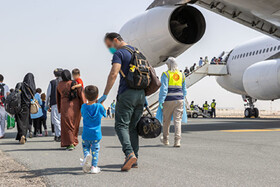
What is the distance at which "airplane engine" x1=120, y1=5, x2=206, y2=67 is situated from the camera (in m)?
10.5

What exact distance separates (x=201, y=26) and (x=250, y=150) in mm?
5421

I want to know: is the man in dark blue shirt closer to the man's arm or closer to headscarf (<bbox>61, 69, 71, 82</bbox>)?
the man's arm

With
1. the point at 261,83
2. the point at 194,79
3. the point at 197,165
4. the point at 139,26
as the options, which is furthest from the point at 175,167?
the point at 194,79

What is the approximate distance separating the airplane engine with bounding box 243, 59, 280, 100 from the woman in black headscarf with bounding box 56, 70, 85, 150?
27.9ft

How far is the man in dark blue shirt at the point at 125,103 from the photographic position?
4203 mm

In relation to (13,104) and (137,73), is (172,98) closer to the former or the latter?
(137,73)

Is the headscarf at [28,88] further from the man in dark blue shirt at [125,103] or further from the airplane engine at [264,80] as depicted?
the airplane engine at [264,80]

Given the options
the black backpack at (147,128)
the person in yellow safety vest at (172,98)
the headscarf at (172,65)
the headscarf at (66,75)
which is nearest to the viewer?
the black backpack at (147,128)

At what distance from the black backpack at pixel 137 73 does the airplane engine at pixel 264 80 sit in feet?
31.0

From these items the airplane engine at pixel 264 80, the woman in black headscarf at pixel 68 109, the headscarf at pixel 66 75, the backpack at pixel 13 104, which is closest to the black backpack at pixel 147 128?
the woman in black headscarf at pixel 68 109

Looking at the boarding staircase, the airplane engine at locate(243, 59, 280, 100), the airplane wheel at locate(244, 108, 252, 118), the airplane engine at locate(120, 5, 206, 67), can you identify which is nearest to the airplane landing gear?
the airplane wheel at locate(244, 108, 252, 118)

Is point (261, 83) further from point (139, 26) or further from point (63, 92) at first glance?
point (63, 92)

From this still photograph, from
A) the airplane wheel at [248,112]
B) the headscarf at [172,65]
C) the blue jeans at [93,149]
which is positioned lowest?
the airplane wheel at [248,112]

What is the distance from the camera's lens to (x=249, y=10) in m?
10.9
